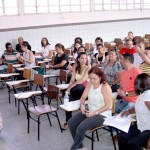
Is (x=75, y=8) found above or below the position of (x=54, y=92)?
above

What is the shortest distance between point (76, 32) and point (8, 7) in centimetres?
333

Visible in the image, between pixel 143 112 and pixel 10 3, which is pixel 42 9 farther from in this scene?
pixel 143 112

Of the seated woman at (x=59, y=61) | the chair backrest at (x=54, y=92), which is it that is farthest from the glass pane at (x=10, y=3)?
the chair backrest at (x=54, y=92)

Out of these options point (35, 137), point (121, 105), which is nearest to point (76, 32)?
point (35, 137)

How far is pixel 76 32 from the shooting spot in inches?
448

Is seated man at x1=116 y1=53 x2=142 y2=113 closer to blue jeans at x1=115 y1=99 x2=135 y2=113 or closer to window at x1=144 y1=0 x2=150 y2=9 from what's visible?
blue jeans at x1=115 y1=99 x2=135 y2=113

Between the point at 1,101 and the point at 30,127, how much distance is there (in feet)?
6.54

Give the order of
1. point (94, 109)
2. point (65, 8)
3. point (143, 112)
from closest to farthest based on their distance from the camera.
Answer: point (143, 112)
point (94, 109)
point (65, 8)

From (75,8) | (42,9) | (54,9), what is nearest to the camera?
(42,9)

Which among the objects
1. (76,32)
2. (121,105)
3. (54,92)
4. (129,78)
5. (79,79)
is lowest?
(121,105)

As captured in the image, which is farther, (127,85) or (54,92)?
(54,92)

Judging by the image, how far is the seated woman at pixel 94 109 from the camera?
3520 mm

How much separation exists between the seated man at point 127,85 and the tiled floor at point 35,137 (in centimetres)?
63

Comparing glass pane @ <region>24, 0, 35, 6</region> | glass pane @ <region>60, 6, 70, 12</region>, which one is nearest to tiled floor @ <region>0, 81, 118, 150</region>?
glass pane @ <region>24, 0, 35, 6</region>
